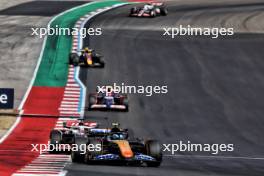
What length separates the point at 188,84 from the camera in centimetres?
4109

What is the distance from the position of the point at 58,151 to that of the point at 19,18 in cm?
3209

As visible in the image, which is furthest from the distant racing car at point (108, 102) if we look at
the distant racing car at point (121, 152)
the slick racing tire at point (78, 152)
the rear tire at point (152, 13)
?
the rear tire at point (152, 13)

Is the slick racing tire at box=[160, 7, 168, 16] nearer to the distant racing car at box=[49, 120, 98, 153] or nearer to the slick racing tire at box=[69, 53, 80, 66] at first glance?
the slick racing tire at box=[69, 53, 80, 66]

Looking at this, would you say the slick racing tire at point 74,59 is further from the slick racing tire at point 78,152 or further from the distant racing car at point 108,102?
the slick racing tire at point 78,152

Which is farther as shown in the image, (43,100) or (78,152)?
(43,100)

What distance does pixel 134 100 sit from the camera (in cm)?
3769

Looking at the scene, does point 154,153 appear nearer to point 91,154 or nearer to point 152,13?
point 91,154

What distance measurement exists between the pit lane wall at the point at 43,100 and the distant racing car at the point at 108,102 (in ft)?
5.02

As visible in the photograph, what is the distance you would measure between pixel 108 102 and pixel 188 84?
23.1 feet

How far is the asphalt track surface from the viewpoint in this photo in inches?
1013

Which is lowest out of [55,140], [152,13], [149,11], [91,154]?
[91,154]

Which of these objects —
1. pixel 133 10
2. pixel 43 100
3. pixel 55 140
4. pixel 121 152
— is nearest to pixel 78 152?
pixel 121 152

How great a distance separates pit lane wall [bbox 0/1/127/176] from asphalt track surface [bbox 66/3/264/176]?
1563 millimetres

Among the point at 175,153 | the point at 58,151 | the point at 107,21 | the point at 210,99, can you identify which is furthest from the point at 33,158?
the point at 107,21
